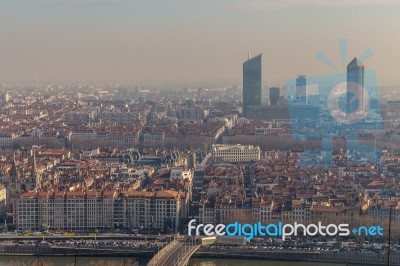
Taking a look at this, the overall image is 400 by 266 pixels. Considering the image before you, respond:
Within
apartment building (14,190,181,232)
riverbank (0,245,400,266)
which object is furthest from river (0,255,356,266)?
apartment building (14,190,181,232)

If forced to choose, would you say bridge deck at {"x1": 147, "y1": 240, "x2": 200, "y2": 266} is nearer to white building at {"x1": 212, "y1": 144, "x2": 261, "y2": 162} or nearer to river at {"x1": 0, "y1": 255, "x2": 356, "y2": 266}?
river at {"x1": 0, "y1": 255, "x2": 356, "y2": 266}

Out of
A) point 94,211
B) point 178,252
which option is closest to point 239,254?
point 178,252

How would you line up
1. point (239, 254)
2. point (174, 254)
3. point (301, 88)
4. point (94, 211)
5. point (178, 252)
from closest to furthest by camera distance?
point (174, 254), point (178, 252), point (239, 254), point (94, 211), point (301, 88)

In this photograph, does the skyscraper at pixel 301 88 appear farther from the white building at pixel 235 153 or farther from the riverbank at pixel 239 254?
the riverbank at pixel 239 254

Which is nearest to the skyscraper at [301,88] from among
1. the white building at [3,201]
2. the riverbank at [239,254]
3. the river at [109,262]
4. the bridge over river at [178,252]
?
the white building at [3,201]

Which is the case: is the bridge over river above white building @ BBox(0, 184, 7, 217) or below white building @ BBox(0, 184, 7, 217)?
below

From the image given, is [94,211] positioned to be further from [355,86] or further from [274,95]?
[274,95]

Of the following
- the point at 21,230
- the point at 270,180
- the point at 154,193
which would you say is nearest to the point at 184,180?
the point at 270,180
